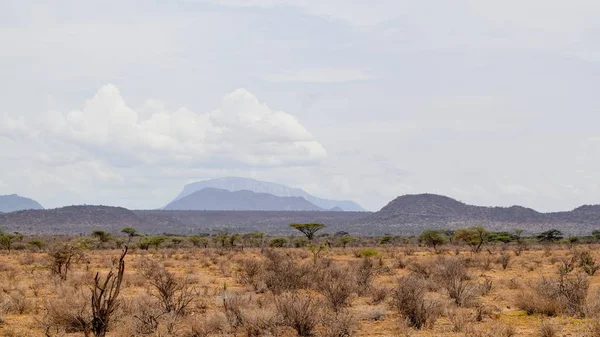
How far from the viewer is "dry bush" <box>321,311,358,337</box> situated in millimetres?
13977

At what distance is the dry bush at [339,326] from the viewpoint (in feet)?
45.9

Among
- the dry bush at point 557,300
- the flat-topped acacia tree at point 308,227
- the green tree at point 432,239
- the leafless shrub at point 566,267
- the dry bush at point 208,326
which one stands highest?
the flat-topped acacia tree at point 308,227

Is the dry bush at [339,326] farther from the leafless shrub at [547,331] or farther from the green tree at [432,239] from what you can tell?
the green tree at [432,239]

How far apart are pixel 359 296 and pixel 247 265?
5879 millimetres

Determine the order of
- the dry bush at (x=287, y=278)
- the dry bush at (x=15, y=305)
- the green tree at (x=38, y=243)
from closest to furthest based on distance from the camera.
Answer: the dry bush at (x=15, y=305)
the dry bush at (x=287, y=278)
the green tree at (x=38, y=243)

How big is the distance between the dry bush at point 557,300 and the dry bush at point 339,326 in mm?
6070

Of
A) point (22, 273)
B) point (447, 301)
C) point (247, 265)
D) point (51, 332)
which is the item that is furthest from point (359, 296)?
point (22, 273)

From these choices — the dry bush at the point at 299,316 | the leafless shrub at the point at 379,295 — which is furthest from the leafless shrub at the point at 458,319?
the dry bush at the point at 299,316

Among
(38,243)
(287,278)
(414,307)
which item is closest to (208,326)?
(414,307)

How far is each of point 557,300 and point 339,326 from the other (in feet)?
23.4

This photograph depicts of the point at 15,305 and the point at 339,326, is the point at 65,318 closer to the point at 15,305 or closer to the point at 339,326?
the point at 15,305

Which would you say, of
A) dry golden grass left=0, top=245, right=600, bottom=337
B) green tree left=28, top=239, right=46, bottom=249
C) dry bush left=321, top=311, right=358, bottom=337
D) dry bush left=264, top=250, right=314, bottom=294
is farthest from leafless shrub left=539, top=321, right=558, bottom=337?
green tree left=28, top=239, right=46, bottom=249

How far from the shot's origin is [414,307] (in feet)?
52.5

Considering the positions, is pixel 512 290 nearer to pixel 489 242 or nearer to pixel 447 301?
pixel 447 301
